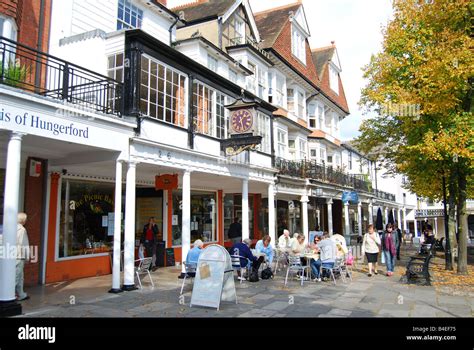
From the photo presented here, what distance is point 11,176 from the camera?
721 cm

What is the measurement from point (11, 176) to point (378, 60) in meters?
12.2

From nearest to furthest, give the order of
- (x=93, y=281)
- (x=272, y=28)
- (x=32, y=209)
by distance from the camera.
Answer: (x=32, y=209) < (x=93, y=281) < (x=272, y=28)

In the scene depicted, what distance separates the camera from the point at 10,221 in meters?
7.11

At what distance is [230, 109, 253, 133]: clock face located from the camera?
1375 cm

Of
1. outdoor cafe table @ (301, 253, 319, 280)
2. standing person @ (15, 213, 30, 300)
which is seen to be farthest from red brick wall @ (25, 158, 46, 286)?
outdoor cafe table @ (301, 253, 319, 280)

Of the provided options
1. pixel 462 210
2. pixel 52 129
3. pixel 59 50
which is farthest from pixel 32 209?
pixel 462 210

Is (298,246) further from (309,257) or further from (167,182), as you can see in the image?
(167,182)

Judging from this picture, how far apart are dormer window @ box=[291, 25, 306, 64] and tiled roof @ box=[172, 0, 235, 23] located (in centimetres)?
669

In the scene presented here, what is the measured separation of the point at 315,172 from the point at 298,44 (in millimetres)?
8934

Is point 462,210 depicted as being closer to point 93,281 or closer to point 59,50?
point 93,281

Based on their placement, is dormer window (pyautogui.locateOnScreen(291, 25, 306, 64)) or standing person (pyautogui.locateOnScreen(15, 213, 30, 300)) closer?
standing person (pyautogui.locateOnScreen(15, 213, 30, 300))

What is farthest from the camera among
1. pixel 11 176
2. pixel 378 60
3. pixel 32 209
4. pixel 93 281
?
pixel 378 60

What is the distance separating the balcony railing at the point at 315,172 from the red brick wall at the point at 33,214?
1146 cm

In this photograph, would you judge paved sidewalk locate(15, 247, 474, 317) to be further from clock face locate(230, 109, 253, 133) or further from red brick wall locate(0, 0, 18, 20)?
red brick wall locate(0, 0, 18, 20)
